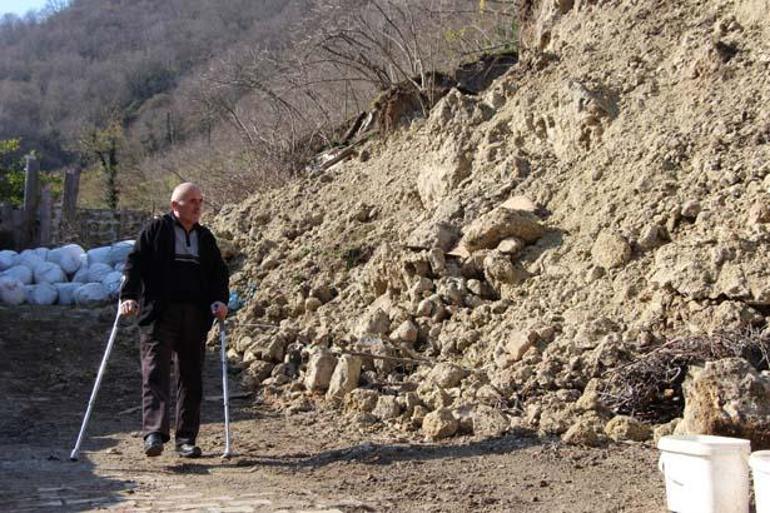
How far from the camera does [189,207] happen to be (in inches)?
214

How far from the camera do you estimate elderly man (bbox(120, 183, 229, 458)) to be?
5.24 meters

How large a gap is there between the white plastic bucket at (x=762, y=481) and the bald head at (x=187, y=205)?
11.1 ft

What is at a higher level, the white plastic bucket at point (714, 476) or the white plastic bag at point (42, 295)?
the white plastic bag at point (42, 295)

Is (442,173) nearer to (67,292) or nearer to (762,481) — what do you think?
(67,292)

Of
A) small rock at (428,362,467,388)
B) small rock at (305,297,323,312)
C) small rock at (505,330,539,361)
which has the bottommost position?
small rock at (428,362,467,388)

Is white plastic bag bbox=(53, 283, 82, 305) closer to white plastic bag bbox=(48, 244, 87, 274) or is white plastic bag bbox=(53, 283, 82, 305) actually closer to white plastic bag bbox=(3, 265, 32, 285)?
white plastic bag bbox=(3, 265, 32, 285)

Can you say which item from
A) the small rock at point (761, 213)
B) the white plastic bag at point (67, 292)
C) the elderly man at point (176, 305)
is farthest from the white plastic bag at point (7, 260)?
the small rock at point (761, 213)

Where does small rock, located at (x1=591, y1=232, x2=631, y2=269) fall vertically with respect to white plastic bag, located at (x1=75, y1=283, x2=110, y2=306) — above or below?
below

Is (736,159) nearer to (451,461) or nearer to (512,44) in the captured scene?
(451,461)

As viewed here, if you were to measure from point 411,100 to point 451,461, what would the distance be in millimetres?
7763


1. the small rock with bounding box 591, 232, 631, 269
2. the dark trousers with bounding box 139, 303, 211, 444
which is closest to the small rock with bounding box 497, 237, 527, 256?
the small rock with bounding box 591, 232, 631, 269

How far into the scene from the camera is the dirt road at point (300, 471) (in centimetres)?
407

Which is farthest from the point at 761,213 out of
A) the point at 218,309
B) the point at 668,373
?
the point at 218,309

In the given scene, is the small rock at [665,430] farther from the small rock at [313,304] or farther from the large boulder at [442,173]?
the large boulder at [442,173]
